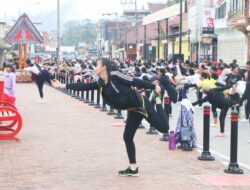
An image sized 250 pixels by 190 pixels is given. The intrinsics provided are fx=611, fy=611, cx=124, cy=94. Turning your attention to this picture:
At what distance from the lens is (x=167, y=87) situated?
20.4 m

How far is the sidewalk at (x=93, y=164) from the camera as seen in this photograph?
837 centimetres

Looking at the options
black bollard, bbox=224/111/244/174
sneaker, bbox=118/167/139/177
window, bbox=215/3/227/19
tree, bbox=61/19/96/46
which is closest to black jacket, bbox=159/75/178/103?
black bollard, bbox=224/111/244/174

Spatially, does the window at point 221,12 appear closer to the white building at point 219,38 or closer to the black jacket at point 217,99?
the white building at point 219,38

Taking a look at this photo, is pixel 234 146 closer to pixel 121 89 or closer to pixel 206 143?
pixel 206 143

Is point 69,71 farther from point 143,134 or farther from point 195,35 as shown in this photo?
point 195,35

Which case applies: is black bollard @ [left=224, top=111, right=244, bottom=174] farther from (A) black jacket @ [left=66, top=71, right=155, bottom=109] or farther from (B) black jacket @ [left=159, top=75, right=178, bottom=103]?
(B) black jacket @ [left=159, top=75, right=178, bottom=103]

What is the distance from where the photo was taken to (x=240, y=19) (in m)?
38.6

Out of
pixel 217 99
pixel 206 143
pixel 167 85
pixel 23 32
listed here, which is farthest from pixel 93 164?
pixel 23 32

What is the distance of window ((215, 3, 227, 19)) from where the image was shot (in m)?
47.5

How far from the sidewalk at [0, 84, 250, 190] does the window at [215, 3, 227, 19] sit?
1339 inches

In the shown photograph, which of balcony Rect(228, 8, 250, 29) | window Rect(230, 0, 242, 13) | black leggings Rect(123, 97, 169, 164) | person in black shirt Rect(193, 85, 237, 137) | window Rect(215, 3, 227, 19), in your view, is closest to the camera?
black leggings Rect(123, 97, 169, 164)

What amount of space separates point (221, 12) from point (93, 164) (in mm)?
40340

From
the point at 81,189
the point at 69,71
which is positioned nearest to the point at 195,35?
the point at 69,71

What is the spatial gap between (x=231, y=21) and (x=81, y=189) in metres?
33.8
